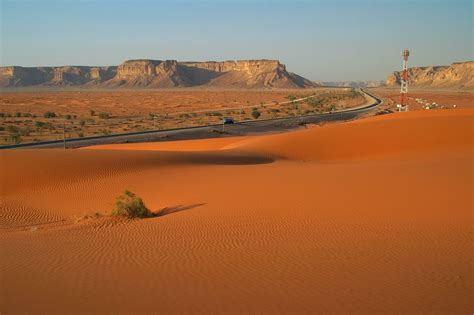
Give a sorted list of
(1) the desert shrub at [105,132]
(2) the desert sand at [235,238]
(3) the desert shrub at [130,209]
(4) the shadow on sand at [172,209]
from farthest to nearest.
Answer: (1) the desert shrub at [105,132] < (4) the shadow on sand at [172,209] < (3) the desert shrub at [130,209] < (2) the desert sand at [235,238]

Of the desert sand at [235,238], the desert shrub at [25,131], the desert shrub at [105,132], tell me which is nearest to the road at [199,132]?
the desert shrub at [105,132]

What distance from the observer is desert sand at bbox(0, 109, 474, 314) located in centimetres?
610

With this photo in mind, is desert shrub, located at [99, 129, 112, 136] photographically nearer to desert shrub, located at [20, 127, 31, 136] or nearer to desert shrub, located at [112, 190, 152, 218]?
desert shrub, located at [20, 127, 31, 136]

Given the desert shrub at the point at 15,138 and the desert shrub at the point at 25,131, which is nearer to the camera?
the desert shrub at the point at 15,138

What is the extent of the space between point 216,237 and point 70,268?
289 cm

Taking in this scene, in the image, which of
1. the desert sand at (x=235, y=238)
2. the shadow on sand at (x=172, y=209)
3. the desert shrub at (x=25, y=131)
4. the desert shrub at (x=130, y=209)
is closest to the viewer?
the desert sand at (x=235, y=238)

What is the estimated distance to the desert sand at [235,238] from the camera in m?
6.10

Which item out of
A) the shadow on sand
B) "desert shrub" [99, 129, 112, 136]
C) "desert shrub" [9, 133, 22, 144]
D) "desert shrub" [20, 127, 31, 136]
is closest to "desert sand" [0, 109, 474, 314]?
the shadow on sand

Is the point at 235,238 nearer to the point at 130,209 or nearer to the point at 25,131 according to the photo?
the point at 130,209

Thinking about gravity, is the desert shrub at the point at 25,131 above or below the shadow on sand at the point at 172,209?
above

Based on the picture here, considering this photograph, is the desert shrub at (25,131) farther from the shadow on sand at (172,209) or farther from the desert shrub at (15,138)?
the shadow on sand at (172,209)

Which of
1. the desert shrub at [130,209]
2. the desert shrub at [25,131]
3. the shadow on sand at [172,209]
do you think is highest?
the desert shrub at [25,131]

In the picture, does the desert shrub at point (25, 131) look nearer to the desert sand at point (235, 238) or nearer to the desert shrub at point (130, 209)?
the desert sand at point (235, 238)

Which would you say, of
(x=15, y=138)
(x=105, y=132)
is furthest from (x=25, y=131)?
(x=105, y=132)
